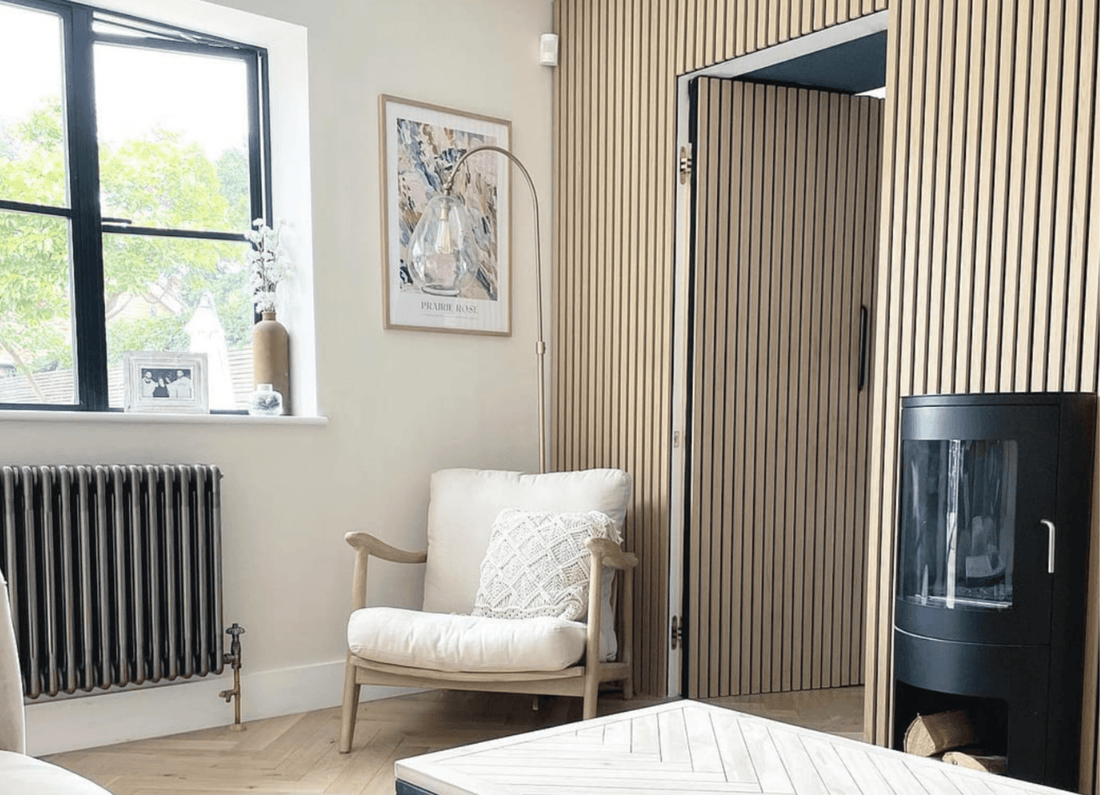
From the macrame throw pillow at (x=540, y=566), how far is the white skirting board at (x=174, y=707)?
0.67 meters

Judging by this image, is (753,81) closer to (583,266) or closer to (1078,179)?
(583,266)

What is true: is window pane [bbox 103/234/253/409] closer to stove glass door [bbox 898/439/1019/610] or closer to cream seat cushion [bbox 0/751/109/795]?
cream seat cushion [bbox 0/751/109/795]

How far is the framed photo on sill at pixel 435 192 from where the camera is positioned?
142 inches

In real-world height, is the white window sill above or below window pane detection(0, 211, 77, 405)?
below

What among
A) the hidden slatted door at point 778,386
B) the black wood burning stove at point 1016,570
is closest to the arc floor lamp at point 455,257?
the hidden slatted door at point 778,386

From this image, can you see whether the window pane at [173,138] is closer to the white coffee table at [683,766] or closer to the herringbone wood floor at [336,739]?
the herringbone wood floor at [336,739]

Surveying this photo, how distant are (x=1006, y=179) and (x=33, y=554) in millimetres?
2794

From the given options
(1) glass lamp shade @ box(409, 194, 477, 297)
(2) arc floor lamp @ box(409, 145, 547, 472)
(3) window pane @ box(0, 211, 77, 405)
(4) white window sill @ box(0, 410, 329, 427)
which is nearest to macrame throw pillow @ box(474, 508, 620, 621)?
(2) arc floor lamp @ box(409, 145, 547, 472)

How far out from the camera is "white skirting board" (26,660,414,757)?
294cm

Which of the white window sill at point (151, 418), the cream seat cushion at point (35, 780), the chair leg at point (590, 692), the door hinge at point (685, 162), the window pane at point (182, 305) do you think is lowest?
the chair leg at point (590, 692)

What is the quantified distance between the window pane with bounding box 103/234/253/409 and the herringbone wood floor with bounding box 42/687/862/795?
1.11 metres

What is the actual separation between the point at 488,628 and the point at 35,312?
5.75 ft

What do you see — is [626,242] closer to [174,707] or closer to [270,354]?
[270,354]

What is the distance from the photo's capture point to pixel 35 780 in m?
1.40
